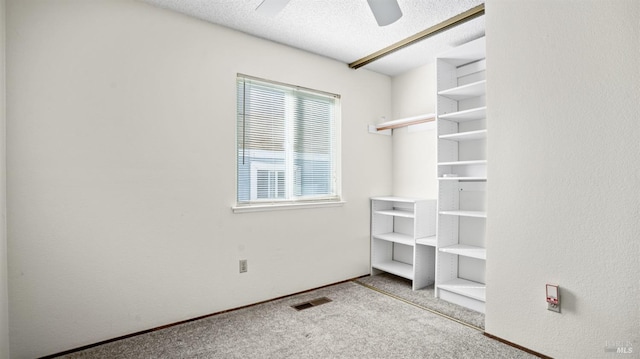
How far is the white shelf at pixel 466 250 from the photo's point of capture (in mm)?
2658

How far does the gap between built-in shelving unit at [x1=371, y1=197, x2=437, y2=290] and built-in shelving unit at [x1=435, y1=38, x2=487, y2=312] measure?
26 cm

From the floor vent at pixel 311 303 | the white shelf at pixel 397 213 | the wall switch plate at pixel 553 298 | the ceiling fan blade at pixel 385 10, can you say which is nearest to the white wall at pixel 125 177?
the floor vent at pixel 311 303

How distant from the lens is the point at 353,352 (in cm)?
203

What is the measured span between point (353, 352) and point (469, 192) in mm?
1981

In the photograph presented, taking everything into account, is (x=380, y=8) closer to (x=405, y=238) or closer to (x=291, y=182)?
(x=291, y=182)

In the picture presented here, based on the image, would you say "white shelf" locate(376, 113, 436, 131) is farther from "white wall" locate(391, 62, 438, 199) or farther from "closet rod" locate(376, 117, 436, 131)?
"white wall" locate(391, 62, 438, 199)

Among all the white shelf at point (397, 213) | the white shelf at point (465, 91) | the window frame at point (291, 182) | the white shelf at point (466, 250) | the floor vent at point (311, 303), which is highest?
the white shelf at point (465, 91)

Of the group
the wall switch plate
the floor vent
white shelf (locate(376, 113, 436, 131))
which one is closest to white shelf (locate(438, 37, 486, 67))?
white shelf (locate(376, 113, 436, 131))

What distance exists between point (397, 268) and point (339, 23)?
265 cm

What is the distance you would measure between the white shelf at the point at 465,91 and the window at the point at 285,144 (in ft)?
3.89

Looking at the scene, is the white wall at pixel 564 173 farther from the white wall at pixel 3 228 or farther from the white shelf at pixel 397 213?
the white wall at pixel 3 228

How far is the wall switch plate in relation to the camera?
1876mm

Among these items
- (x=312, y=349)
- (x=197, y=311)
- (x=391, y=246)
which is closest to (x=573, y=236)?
(x=312, y=349)

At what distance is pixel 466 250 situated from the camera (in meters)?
2.81
